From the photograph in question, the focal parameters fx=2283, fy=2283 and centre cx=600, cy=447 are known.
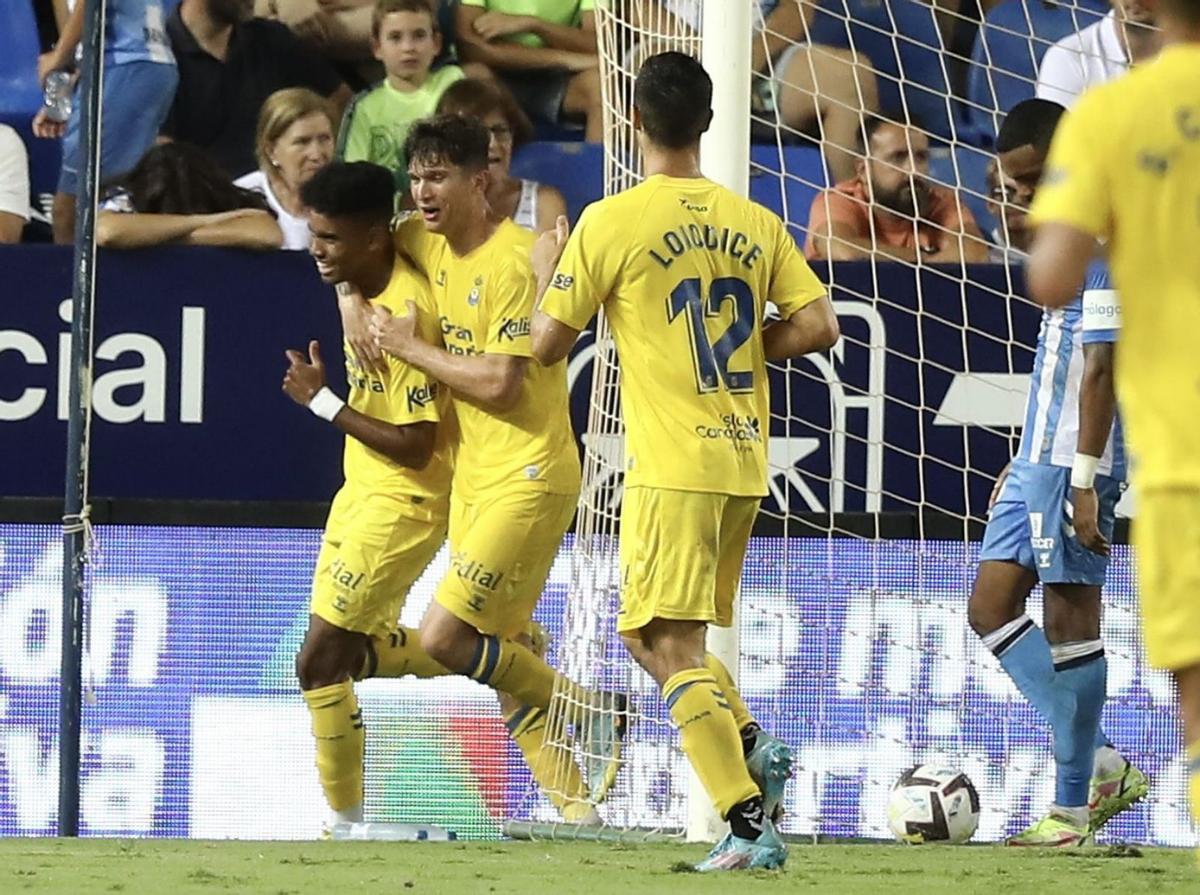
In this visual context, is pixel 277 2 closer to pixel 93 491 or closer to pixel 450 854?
pixel 93 491

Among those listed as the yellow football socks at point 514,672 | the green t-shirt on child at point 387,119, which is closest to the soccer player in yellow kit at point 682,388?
the yellow football socks at point 514,672

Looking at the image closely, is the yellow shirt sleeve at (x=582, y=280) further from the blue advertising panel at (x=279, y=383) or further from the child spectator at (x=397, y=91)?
the child spectator at (x=397, y=91)

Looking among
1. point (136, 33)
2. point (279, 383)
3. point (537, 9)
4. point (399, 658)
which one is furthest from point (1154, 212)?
point (136, 33)

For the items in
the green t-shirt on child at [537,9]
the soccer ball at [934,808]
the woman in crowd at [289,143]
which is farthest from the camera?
the green t-shirt on child at [537,9]

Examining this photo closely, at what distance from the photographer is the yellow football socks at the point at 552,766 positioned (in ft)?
22.4

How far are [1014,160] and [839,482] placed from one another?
63.9 inches

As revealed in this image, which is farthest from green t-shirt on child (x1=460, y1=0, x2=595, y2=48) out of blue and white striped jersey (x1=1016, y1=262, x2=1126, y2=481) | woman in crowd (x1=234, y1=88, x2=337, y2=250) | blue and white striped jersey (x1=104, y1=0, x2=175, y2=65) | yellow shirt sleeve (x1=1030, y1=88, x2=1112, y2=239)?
yellow shirt sleeve (x1=1030, y1=88, x2=1112, y2=239)

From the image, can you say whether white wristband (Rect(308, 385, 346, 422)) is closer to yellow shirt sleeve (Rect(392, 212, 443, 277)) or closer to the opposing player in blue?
yellow shirt sleeve (Rect(392, 212, 443, 277))

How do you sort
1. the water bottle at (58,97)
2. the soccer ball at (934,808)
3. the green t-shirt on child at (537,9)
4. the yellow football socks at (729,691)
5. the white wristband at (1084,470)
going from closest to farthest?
the yellow football socks at (729,691)
the white wristband at (1084,470)
the soccer ball at (934,808)
the water bottle at (58,97)
the green t-shirt on child at (537,9)

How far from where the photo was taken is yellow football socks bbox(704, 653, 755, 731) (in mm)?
5352

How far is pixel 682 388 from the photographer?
5.18 meters

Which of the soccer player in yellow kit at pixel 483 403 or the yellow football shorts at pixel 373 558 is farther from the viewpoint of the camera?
the yellow football shorts at pixel 373 558

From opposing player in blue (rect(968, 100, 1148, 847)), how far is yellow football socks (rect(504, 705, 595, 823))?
1304 millimetres

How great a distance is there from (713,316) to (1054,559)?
1.46m
